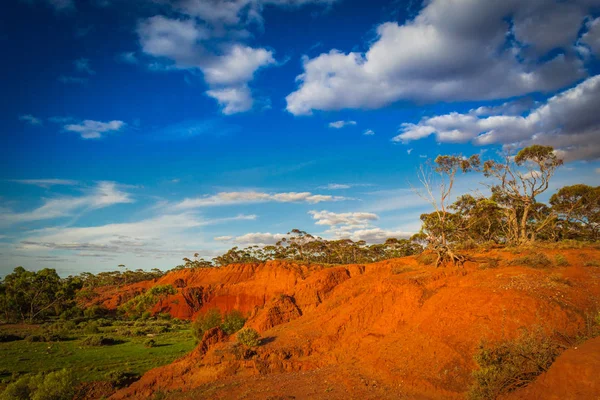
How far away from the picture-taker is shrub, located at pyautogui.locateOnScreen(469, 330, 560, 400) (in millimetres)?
8062

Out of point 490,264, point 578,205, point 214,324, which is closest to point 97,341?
point 214,324

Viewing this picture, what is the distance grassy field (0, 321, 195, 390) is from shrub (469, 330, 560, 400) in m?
19.6

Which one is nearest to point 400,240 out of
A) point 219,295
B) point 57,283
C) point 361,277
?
point 219,295

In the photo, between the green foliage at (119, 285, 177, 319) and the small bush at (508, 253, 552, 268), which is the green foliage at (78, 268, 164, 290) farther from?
the small bush at (508, 253, 552, 268)

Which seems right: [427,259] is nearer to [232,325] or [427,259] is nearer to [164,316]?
[232,325]

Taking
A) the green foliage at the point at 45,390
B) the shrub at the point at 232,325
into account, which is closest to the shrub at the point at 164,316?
the shrub at the point at 232,325

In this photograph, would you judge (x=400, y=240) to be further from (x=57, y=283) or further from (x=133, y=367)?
(x=57, y=283)

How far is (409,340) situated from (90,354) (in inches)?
1005

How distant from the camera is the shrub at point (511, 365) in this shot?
26.5 ft

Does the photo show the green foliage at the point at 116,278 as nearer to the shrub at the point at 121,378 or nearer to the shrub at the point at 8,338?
the shrub at the point at 8,338

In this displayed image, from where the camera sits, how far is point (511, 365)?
847cm

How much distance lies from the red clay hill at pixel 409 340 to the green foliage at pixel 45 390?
8.85ft

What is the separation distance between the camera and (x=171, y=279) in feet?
214

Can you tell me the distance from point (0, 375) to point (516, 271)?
30.2 metres
